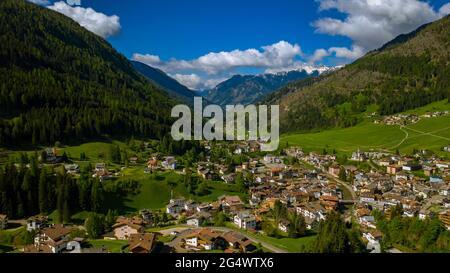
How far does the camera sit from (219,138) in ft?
619

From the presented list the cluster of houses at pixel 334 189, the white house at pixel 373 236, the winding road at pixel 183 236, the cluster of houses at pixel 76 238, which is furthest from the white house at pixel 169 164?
the white house at pixel 373 236

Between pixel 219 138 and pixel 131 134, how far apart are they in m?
55.4

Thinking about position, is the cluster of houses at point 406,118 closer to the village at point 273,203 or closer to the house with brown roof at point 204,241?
the village at point 273,203

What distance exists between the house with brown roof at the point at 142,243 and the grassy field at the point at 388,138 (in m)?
113

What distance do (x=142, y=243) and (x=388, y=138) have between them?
139m

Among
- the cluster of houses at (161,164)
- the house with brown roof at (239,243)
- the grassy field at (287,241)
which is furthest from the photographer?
the cluster of houses at (161,164)

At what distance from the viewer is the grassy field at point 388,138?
146 metres

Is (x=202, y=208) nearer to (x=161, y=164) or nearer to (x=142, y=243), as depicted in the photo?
(x=142, y=243)

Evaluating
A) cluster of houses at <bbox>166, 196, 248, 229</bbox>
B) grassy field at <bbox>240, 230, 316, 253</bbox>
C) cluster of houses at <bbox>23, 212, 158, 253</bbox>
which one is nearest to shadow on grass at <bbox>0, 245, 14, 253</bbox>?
cluster of houses at <bbox>23, 212, 158, 253</bbox>

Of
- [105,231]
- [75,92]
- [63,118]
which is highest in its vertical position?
[75,92]

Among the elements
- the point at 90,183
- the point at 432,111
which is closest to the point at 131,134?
the point at 90,183

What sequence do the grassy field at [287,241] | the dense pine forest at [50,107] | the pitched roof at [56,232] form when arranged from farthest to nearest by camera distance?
the dense pine forest at [50,107], the pitched roof at [56,232], the grassy field at [287,241]

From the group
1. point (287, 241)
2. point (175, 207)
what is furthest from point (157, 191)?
point (287, 241)
